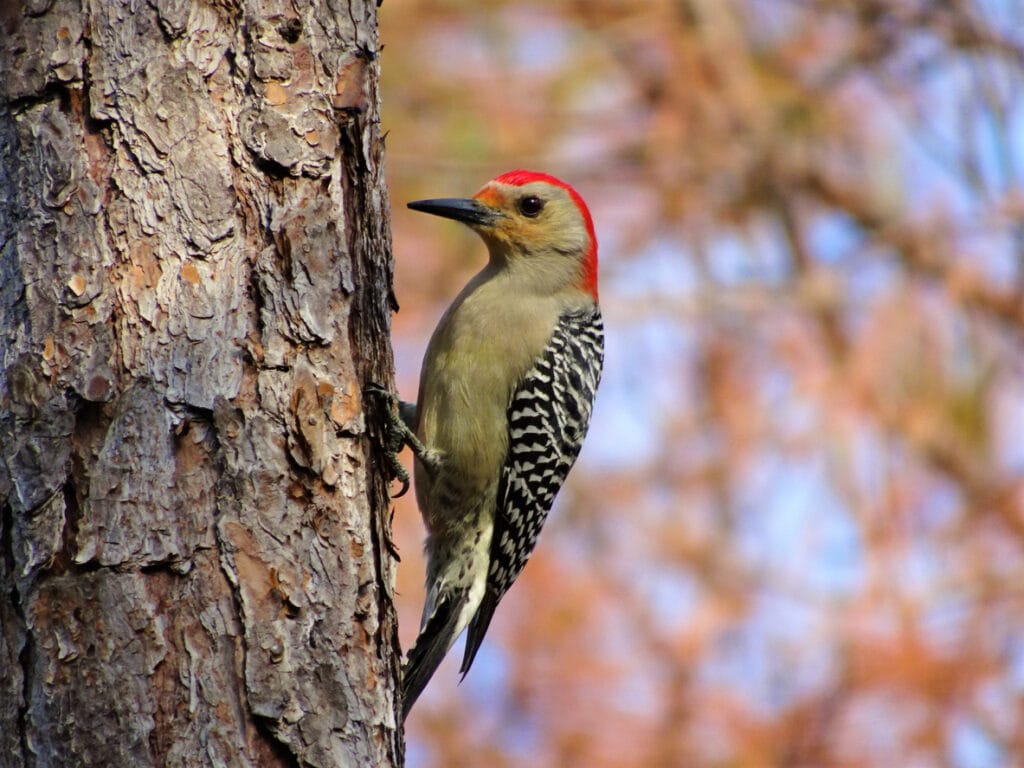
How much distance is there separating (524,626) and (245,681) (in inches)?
143

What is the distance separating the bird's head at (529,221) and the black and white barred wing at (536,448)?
0.90ft

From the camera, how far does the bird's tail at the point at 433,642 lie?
4039 millimetres

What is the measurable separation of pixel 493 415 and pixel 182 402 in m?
1.73

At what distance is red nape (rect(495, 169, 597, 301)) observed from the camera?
4.62 meters

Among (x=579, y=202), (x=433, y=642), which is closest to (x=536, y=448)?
(x=433, y=642)

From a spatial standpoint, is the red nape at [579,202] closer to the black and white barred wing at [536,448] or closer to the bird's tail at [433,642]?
the black and white barred wing at [536,448]

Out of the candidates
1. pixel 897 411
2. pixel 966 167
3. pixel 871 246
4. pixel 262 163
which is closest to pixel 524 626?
pixel 897 411

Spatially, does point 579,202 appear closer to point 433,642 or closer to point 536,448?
point 536,448

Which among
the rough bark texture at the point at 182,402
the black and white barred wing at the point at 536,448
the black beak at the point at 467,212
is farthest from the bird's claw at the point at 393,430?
the black beak at the point at 467,212

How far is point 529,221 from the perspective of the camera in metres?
4.59

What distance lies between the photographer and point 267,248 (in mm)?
2768

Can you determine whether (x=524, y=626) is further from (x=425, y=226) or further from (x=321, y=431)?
(x=321, y=431)

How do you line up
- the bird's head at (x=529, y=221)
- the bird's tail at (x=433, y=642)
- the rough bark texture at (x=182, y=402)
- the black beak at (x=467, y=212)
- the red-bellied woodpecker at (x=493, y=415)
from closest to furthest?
the rough bark texture at (x=182, y=402) < the bird's tail at (x=433, y=642) < the red-bellied woodpecker at (x=493, y=415) < the black beak at (x=467, y=212) < the bird's head at (x=529, y=221)

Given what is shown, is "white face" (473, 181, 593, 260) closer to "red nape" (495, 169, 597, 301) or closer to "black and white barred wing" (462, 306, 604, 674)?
"red nape" (495, 169, 597, 301)
